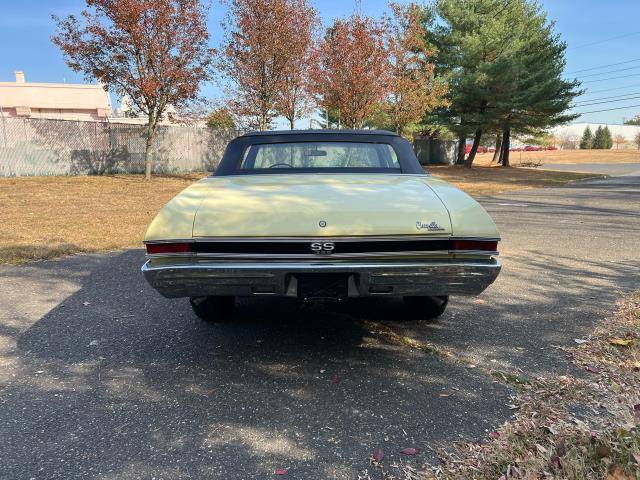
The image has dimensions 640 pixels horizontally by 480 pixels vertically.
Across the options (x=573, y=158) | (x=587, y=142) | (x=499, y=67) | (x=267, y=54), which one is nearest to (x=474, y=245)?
(x=267, y=54)

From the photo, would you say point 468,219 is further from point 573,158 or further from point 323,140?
point 573,158

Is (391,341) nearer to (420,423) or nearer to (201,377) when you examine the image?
(420,423)

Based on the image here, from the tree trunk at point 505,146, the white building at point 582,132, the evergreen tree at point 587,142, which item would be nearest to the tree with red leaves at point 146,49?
the tree trunk at point 505,146

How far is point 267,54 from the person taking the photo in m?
16.1

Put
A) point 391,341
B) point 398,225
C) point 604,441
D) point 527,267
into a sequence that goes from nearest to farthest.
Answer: point 604,441 → point 398,225 → point 391,341 → point 527,267

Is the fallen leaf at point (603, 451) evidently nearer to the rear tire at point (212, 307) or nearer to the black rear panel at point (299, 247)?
the black rear panel at point (299, 247)

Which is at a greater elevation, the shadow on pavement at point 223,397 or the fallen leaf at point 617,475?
the fallen leaf at point 617,475

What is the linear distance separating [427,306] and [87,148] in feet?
57.9

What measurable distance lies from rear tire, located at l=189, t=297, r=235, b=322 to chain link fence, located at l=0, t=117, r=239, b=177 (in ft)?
53.4

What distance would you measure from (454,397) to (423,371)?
0.34 m

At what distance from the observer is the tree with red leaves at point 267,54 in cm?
1589

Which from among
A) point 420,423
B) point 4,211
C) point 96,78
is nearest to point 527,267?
point 420,423

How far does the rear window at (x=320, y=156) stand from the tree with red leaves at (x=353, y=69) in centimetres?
1471

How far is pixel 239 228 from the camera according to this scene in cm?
261
